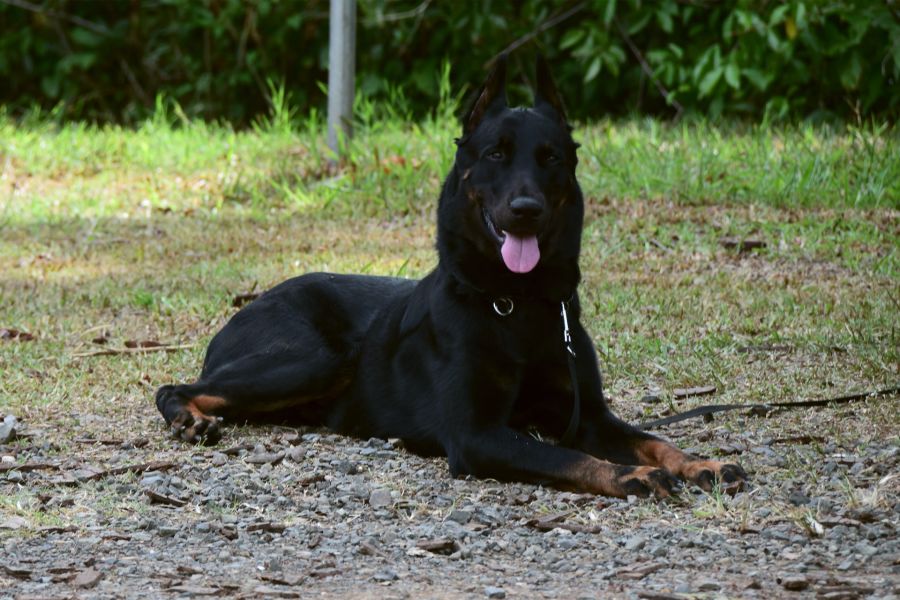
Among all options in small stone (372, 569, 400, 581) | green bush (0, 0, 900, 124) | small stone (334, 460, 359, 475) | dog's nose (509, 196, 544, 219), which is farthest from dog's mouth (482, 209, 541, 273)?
green bush (0, 0, 900, 124)

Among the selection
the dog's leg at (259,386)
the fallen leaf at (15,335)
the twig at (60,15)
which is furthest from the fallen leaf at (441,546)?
the twig at (60,15)

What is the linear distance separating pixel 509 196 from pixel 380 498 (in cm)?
104

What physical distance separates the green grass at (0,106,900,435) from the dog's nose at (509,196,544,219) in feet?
4.14

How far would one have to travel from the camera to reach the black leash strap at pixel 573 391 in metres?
4.27

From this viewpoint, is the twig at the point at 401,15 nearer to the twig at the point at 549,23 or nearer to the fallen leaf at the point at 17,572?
the twig at the point at 549,23

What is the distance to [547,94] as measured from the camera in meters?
4.65

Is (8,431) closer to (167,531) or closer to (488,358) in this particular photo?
(167,531)

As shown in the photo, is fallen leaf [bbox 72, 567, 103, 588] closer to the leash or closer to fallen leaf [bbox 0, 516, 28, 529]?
fallen leaf [bbox 0, 516, 28, 529]

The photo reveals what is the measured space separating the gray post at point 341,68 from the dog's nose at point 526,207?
16.7ft

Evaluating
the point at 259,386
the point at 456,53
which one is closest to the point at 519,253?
the point at 259,386

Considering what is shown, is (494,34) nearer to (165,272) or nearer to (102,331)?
(165,272)

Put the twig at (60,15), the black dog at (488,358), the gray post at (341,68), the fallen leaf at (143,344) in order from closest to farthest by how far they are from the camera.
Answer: the black dog at (488,358) < the fallen leaf at (143,344) < the gray post at (341,68) < the twig at (60,15)

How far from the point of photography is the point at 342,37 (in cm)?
898

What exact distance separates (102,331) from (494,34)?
18.1ft
